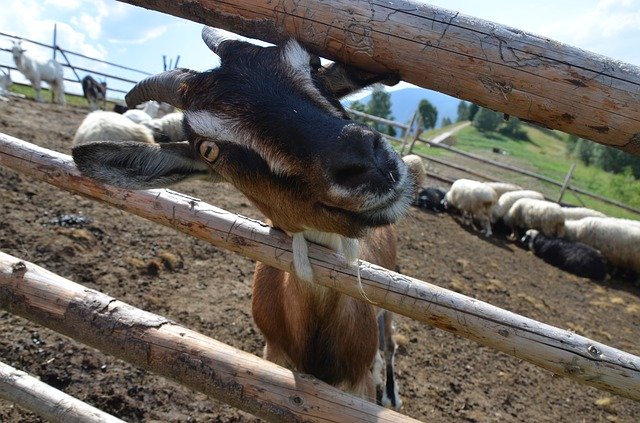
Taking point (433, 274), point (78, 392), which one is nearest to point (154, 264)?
point (78, 392)

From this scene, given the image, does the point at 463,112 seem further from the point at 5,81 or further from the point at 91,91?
the point at 5,81

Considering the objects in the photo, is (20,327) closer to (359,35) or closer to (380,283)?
(380,283)

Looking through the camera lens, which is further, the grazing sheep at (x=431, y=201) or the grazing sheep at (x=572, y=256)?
the grazing sheep at (x=431, y=201)

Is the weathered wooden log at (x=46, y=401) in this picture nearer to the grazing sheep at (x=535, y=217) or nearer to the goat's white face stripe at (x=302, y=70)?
the goat's white face stripe at (x=302, y=70)

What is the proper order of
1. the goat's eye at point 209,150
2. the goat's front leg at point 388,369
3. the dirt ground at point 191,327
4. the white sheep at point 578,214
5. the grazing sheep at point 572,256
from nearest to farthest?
the goat's eye at point 209,150, the dirt ground at point 191,327, the goat's front leg at point 388,369, the grazing sheep at point 572,256, the white sheep at point 578,214

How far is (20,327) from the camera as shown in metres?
4.23

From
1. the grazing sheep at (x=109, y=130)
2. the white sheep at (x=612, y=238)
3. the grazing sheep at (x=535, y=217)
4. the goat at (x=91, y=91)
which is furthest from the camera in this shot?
the goat at (x=91, y=91)

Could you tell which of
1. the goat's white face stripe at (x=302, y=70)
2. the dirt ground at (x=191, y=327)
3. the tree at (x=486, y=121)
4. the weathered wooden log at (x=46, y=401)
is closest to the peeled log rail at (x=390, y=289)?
the goat's white face stripe at (x=302, y=70)

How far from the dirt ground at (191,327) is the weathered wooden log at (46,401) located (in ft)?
3.44

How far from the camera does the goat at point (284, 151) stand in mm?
1763

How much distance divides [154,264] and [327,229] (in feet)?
15.6

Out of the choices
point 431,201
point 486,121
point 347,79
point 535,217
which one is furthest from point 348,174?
point 486,121

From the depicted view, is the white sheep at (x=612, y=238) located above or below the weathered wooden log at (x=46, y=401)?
below

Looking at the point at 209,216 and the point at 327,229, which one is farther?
the point at 209,216
